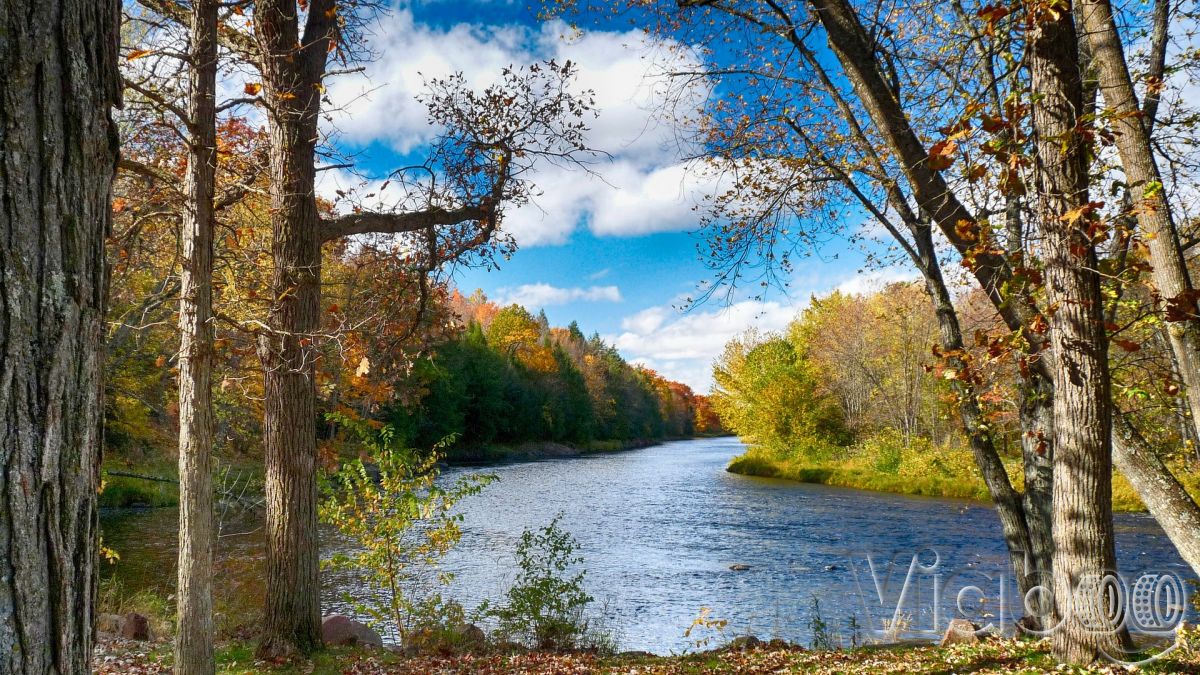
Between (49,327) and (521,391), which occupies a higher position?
(521,391)

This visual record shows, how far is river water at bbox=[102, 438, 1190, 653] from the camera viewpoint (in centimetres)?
1038

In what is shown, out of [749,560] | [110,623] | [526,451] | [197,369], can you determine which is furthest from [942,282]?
[526,451]

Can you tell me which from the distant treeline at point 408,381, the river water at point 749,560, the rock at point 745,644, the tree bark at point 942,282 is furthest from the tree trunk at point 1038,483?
the distant treeline at point 408,381

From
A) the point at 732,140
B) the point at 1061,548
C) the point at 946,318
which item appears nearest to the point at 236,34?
the point at 732,140

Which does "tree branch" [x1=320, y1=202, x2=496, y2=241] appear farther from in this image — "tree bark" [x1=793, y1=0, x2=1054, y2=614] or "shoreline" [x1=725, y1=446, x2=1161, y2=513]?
"shoreline" [x1=725, y1=446, x2=1161, y2=513]

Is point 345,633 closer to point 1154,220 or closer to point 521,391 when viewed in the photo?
point 1154,220

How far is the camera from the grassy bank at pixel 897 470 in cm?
1983

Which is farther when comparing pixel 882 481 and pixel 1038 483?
pixel 882 481

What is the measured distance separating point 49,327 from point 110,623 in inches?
345

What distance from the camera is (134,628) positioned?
8.31 meters

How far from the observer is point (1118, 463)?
5.32 metres

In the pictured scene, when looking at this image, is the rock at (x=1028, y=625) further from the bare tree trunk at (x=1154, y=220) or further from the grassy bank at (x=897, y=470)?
the grassy bank at (x=897, y=470)

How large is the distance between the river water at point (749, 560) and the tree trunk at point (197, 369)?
5.49 metres

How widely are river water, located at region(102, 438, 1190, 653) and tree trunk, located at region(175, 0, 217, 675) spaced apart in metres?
5.49
